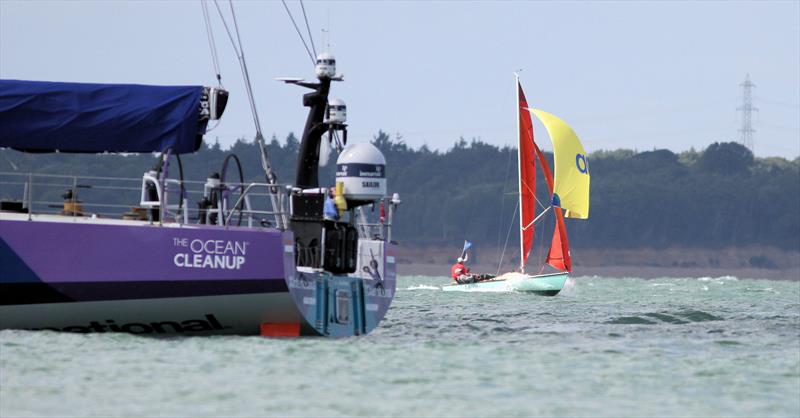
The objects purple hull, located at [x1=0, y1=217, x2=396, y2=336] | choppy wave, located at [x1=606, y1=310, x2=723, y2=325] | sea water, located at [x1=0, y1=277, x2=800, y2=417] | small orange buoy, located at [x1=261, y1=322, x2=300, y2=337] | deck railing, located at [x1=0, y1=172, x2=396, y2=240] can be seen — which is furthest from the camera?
choppy wave, located at [x1=606, y1=310, x2=723, y2=325]

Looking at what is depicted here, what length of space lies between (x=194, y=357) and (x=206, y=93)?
521cm

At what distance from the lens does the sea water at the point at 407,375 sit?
53.0 feet

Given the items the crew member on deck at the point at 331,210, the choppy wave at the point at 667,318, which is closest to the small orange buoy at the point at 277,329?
the crew member on deck at the point at 331,210

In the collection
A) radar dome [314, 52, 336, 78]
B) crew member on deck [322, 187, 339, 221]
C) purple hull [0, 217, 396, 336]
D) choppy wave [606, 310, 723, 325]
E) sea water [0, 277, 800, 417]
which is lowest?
sea water [0, 277, 800, 417]

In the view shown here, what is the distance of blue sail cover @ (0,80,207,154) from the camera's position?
22844 mm

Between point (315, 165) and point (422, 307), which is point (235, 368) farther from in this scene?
point (422, 307)

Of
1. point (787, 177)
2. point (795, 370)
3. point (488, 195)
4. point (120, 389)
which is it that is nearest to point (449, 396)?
point (120, 389)

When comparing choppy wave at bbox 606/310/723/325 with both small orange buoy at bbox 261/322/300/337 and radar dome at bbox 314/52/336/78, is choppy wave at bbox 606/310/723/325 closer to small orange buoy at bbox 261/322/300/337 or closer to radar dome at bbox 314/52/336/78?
radar dome at bbox 314/52/336/78

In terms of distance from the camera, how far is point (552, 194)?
191ft

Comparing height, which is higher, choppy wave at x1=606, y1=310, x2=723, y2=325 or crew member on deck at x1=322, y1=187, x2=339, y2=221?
crew member on deck at x1=322, y1=187, x2=339, y2=221

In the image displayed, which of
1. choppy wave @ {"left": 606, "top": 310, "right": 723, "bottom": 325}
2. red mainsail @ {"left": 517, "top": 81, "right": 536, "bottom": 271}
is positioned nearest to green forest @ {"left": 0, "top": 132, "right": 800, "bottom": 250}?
red mainsail @ {"left": 517, "top": 81, "right": 536, "bottom": 271}

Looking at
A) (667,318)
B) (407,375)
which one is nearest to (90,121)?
(407,375)

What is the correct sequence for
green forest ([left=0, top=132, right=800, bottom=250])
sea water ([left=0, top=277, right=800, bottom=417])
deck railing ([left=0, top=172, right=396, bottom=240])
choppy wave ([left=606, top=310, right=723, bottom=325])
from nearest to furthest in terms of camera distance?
sea water ([left=0, top=277, right=800, bottom=417]), deck railing ([left=0, top=172, right=396, bottom=240]), choppy wave ([left=606, top=310, right=723, bottom=325]), green forest ([left=0, top=132, right=800, bottom=250])

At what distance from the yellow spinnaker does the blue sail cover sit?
113ft
